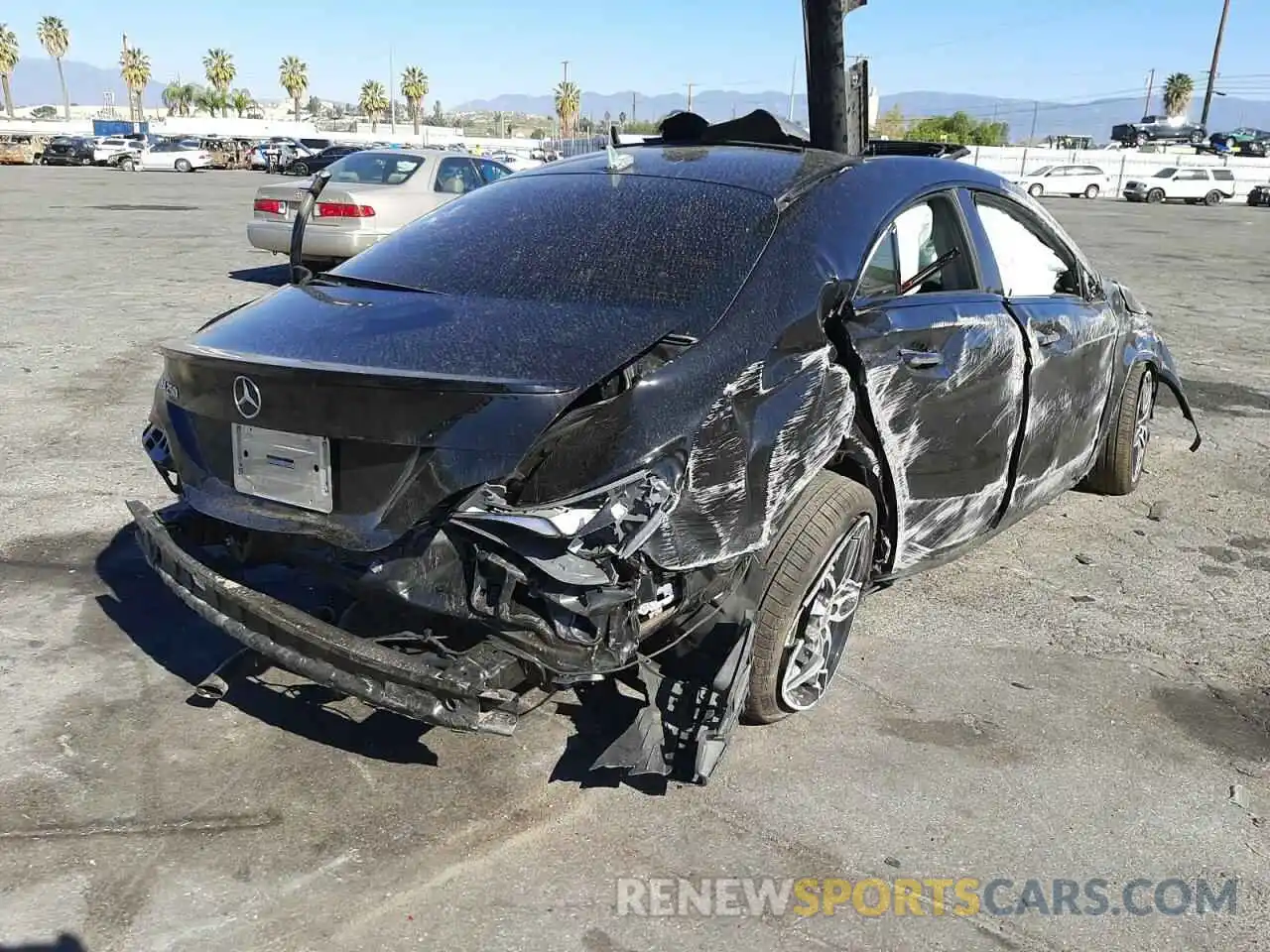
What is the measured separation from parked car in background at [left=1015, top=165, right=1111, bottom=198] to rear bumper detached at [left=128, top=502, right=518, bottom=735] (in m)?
46.3

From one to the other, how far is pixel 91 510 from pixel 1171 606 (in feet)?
15.9

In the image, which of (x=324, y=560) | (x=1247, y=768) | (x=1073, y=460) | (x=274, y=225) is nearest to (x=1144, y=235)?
(x=274, y=225)

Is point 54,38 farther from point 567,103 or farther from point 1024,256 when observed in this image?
point 1024,256

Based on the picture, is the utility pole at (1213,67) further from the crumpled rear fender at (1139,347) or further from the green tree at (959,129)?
the crumpled rear fender at (1139,347)

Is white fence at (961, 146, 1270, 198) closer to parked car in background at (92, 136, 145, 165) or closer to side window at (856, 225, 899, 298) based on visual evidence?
parked car in background at (92, 136, 145, 165)

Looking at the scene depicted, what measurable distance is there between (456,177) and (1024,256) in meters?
9.68

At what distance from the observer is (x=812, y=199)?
337 cm

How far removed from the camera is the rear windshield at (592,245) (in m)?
3.10

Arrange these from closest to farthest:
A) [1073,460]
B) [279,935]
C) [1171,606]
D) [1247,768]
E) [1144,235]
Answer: [279,935]
[1247,768]
[1171,606]
[1073,460]
[1144,235]

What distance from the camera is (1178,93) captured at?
291 ft

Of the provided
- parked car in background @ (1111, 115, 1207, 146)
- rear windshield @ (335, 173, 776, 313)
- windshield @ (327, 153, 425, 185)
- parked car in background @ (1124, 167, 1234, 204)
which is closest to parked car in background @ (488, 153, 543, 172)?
rear windshield @ (335, 173, 776, 313)

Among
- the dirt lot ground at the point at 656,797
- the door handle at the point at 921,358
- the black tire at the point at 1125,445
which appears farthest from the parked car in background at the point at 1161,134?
the door handle at the point at 921,358

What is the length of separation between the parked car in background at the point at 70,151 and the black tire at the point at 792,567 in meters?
52.3

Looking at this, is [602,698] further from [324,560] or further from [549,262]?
[549,262]
